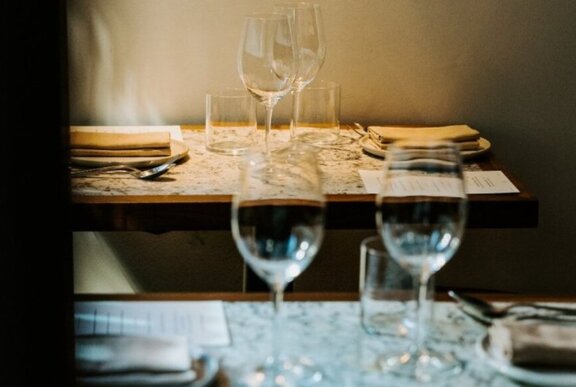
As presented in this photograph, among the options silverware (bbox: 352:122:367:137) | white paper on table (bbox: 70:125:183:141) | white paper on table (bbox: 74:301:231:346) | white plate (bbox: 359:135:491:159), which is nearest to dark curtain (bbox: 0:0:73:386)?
white paper on table (bbox: 74:301:231:346)

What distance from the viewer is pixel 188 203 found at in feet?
5.69

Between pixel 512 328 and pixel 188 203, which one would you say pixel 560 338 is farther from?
pixel 188 203

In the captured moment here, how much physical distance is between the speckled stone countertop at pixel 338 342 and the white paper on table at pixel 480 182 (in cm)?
75

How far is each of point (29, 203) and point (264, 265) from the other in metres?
0.31

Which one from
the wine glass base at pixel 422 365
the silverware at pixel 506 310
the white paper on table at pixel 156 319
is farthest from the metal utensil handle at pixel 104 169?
the wine glass base at pixel 422 365

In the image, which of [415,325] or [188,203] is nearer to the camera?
[415,325]

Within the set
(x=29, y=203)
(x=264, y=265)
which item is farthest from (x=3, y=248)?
(x=264, y=265)

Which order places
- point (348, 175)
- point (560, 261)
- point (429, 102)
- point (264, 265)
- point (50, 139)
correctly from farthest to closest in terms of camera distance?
point (560, 261) → point (429, 102) → point (348, 175) → point (264, 265) → point (50, 139)

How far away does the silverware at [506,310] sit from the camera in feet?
3.46

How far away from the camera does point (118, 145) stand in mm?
1977

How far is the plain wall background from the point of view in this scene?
2.39 metres

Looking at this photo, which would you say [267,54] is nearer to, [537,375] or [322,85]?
[322,85]

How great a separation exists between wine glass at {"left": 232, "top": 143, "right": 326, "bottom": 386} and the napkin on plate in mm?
1202

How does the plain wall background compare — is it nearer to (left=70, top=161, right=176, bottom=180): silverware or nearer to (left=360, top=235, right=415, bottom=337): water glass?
(left=70, top=161, right=176, bottom=180): silverware
